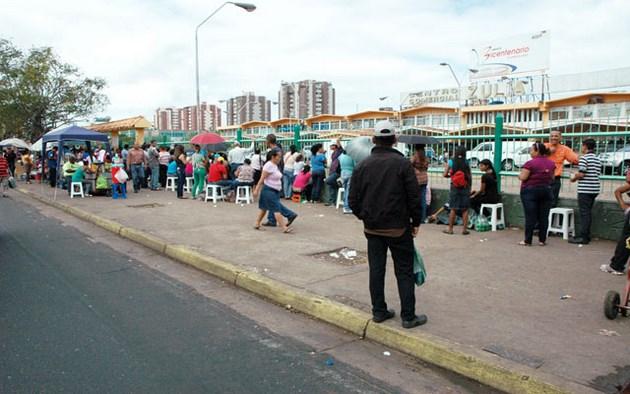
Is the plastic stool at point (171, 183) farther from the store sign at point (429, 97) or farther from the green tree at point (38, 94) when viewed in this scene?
the store sign at point (429, 97)

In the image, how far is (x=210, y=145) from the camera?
17.8m

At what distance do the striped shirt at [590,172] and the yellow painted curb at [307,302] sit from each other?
539cm

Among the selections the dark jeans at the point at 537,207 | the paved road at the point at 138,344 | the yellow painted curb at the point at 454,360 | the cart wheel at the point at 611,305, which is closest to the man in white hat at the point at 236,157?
the paved road at the point at 138,344

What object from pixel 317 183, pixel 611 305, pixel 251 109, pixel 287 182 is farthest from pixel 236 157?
pixel 251 109

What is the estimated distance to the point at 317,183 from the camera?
14672 millimetres

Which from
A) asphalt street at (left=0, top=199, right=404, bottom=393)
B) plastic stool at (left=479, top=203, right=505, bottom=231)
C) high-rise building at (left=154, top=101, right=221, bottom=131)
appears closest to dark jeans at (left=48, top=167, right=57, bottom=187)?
asphalt street at (left=0, top=199, right=404, bottom=393)

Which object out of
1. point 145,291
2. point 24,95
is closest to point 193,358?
point 145,291

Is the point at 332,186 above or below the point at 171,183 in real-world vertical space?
above

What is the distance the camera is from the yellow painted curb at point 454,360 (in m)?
3.70

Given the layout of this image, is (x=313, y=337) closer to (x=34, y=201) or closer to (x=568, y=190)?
(x=568, y=190)

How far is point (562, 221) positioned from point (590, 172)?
4.19 feet

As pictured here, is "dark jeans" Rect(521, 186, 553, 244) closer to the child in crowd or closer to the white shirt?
the child in crowd

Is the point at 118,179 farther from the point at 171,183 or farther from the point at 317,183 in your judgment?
the point at 317,183

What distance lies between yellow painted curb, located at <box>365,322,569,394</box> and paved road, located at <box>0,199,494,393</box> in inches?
6.3
